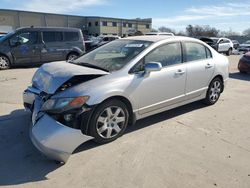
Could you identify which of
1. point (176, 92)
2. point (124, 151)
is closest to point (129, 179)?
point (124, 151)

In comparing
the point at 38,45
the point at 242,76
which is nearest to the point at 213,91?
the point at 242,76

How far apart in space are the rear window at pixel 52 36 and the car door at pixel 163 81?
8.70 m

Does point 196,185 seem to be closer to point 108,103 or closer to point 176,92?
point 108,103

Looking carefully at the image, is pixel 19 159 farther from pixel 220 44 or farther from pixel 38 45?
pixel 220 44

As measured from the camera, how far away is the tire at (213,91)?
5691 millimetres

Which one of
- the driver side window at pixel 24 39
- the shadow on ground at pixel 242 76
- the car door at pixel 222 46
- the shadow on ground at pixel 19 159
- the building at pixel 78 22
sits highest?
the building at pixel 78 22

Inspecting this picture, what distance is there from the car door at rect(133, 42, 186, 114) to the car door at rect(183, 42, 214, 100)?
19 centimetres

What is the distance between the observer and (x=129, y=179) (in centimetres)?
307

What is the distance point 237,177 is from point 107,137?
182 cm

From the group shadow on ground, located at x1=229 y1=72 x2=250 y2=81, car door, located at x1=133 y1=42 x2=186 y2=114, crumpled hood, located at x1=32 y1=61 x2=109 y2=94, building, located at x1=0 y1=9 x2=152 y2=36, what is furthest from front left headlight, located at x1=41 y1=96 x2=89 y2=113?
building, located at x1=0 y1=9 x2=152 y2=36

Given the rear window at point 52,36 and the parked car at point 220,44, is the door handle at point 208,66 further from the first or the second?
the parked car at point 220,44

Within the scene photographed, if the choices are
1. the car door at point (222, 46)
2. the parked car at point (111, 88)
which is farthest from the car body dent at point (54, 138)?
the car door at point (222, 46)

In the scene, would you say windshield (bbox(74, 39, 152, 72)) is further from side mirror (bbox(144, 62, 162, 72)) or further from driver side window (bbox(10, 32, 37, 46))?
driver side window (bbox(10, 32, 37, 46))

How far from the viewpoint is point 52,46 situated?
12.2m
